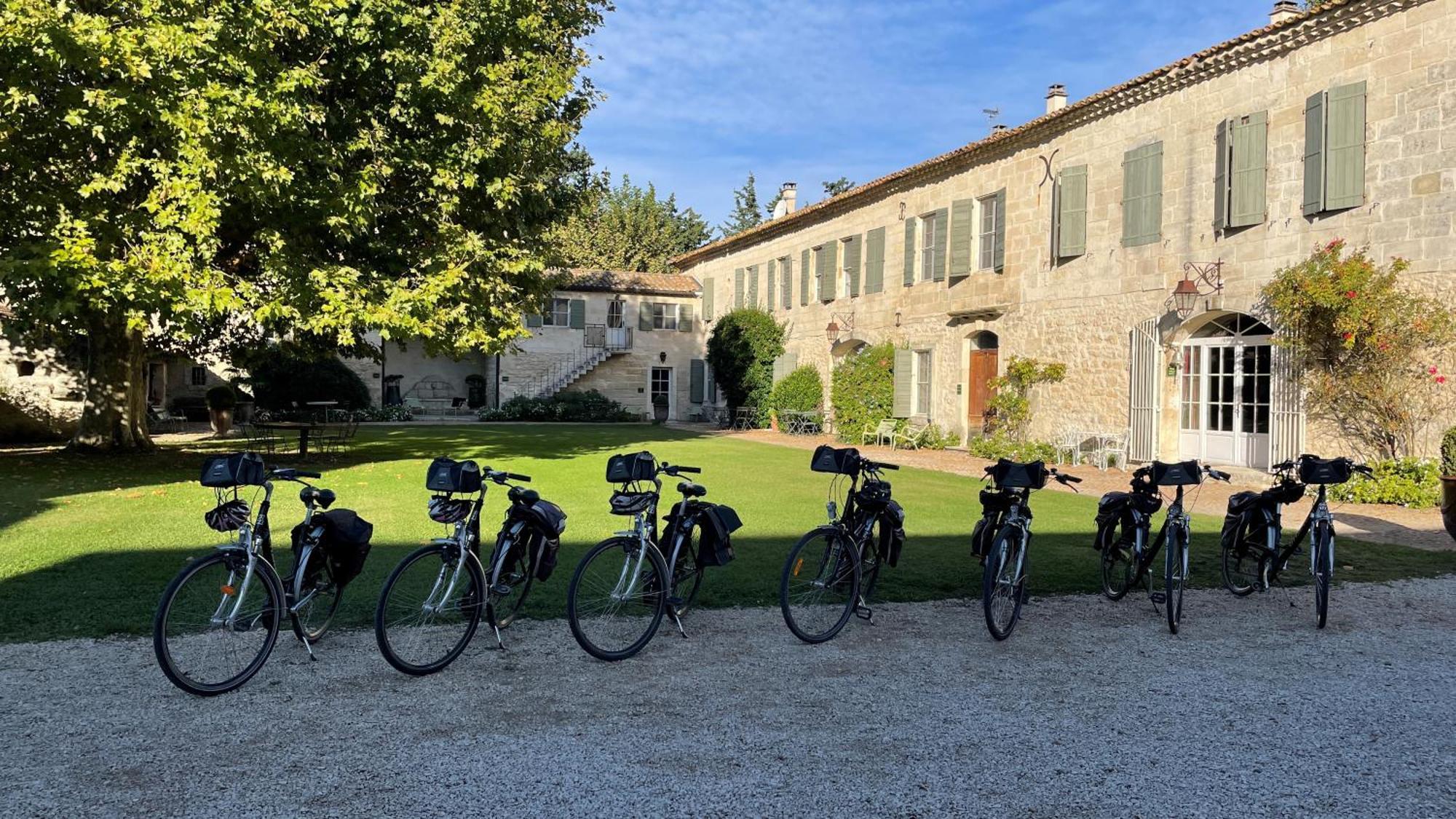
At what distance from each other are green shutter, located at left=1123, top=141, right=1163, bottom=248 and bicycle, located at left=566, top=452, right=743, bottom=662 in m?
11.9

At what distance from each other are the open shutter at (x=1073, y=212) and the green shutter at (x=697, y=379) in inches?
716

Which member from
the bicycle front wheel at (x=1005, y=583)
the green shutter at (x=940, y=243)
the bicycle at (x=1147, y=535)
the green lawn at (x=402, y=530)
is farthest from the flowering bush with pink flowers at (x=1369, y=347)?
the bicycle front wheel at (x=1005, y=583)

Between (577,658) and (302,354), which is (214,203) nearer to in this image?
(302,354)

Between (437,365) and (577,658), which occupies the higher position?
(437,365)

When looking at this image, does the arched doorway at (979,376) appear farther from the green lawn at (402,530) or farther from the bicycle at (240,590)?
the bicycle at (240,590)

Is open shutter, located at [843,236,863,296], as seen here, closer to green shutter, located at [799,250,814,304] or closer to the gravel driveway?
green shutter, located at [799,250,814,304]

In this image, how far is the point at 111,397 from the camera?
571 inches

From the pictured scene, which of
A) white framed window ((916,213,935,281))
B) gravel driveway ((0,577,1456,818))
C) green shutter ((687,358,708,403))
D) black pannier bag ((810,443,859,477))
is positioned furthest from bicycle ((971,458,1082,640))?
green shutter ((687,358,708,403))

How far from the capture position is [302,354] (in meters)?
14.1

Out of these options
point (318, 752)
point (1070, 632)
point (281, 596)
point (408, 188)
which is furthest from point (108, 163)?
point (1070, 632)

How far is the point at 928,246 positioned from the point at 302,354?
13.0 metres

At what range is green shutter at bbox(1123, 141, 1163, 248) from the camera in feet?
47.7

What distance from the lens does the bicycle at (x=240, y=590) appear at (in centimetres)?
382

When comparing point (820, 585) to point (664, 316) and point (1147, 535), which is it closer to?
point (1147, 535)
